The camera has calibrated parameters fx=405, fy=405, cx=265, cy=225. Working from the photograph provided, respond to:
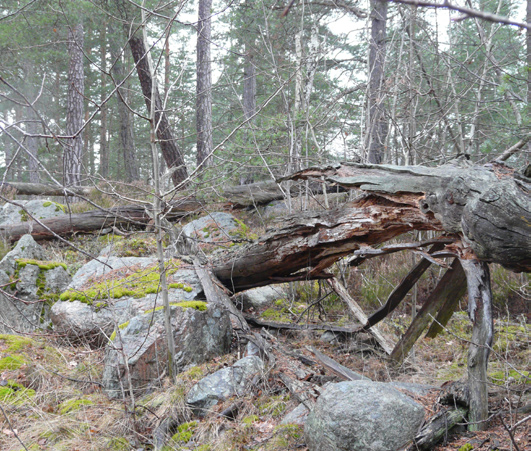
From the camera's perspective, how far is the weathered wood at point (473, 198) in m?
2.67

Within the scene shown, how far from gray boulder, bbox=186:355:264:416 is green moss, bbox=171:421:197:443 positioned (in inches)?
6.1

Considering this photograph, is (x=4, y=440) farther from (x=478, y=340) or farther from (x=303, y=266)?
(x=478, y=340)

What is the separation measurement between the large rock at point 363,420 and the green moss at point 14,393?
2.58 meters

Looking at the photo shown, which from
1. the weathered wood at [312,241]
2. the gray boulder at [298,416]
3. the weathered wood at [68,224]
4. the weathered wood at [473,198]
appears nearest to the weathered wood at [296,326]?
the weathered wood at [312,241]

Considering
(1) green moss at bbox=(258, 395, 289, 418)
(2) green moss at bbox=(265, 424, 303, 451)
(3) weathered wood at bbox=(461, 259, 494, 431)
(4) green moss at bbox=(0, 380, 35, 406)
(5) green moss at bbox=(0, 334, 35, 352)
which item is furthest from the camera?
(5) green moss at bbox=(0, 334, 35, 352)

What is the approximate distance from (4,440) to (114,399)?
821mm

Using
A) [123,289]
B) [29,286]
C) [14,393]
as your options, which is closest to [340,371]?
[14,393]

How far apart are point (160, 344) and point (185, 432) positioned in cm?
97

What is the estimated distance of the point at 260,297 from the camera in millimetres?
6387

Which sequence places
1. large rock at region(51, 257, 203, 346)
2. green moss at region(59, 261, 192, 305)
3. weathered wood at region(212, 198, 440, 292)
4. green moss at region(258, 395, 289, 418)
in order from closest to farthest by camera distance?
green moss at region(258, 395, 289, 418) → weathered wood at region(212, 198, 440, 292) → large rock at region(51, 257, 203, 346) → green moss at region(59, 261, 192, 305)

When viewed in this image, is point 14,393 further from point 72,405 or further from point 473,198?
point 473,198

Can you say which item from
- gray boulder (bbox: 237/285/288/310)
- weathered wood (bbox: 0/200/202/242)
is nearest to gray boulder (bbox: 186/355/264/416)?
gray boulder (bbox: 237/285/288/310)

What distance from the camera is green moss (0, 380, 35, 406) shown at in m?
3.53

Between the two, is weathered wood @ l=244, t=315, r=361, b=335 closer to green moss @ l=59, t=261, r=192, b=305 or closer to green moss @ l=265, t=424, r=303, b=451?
green moss @ l=59, t=261, r=192, b=305
